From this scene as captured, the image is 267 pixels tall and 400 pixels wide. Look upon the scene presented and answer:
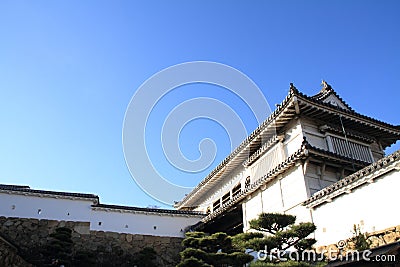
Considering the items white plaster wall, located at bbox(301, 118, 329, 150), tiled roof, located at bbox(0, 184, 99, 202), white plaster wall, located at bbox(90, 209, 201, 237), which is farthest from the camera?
white plaster wall, located at bbox(90, 209, 201, 237)

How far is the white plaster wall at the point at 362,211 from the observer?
7.88m

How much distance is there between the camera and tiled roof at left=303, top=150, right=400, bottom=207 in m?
7.97

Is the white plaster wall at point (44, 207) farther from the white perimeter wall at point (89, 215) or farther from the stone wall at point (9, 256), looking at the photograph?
the stone wall at point (9, 256)

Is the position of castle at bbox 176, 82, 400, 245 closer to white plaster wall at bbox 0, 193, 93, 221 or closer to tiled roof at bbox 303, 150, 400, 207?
tiled roof at bbox 303, 150, 400, 207

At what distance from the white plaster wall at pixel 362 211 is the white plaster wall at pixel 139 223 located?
30.0 feet

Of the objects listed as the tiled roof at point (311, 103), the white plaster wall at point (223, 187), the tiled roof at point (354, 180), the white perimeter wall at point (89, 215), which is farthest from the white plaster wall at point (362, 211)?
the white perimeter wall at point (89, 215)

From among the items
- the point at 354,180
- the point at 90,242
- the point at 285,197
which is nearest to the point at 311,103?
the point at 285,197

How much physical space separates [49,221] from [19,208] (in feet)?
5.12

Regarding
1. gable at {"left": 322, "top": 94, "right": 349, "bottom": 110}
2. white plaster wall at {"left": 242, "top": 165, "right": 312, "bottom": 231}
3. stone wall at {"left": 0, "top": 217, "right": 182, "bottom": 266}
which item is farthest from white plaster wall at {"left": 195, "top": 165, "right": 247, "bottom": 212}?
gable at {"left": 322, "top": 94, "right": 349, "bottom": 110}

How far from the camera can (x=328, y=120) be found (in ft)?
43.7

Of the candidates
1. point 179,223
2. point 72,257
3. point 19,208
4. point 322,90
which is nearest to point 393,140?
point 322,90

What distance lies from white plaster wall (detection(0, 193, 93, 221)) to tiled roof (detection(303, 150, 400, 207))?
1105cm

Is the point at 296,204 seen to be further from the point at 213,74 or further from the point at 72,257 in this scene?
the point at 72,257

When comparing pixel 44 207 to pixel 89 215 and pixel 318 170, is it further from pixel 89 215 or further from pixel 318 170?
pixel 318 170
